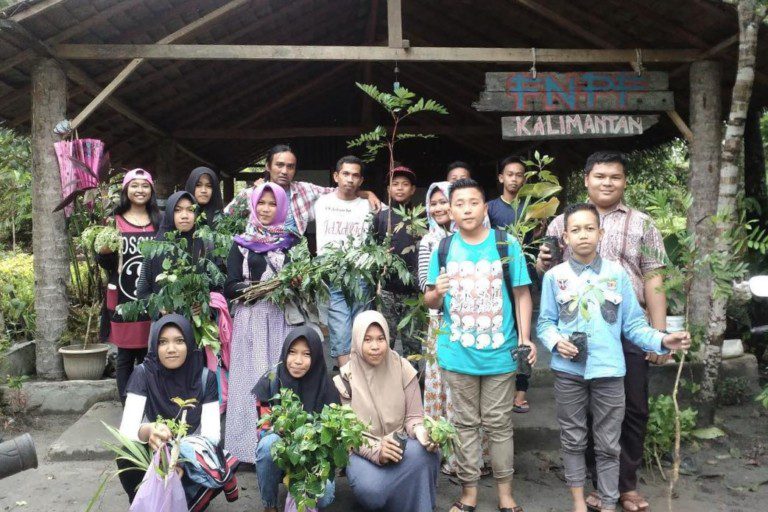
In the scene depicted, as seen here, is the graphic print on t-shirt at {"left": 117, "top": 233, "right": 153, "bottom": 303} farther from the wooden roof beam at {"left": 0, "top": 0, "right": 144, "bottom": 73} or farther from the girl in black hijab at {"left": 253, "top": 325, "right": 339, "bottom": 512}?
the wooden roof beam at {"left": 0, "top": 0, "right": 144, "bottom": 73}

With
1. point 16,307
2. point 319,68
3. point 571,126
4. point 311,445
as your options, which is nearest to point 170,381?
point 311,445

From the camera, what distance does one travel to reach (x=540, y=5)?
18.5ft

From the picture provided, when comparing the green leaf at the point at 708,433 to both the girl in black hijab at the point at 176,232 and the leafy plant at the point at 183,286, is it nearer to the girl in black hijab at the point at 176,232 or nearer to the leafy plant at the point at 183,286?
the leafy plant at the point at 183,286

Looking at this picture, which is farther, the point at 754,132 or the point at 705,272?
the point at 754,132

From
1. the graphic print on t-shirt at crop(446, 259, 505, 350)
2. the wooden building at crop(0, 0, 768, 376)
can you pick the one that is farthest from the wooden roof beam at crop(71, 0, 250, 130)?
the graphic print on t-shirt at crop(446, 259, 505, 350)

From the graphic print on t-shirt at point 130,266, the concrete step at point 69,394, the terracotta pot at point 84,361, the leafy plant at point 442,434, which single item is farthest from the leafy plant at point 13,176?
the leafy plant at point 442,434

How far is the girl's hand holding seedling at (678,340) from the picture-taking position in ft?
9.13

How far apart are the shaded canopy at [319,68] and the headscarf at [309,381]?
327 centimetres

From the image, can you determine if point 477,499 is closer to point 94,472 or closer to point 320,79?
point 94,472

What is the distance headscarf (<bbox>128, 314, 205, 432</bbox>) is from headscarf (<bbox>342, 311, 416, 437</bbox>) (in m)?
0.79

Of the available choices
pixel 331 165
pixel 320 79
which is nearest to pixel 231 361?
pixel 320 79

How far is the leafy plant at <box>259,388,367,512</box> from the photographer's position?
2.72 metres

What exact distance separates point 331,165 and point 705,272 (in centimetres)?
749

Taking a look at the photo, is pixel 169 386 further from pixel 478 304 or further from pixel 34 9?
pixel 34 9
